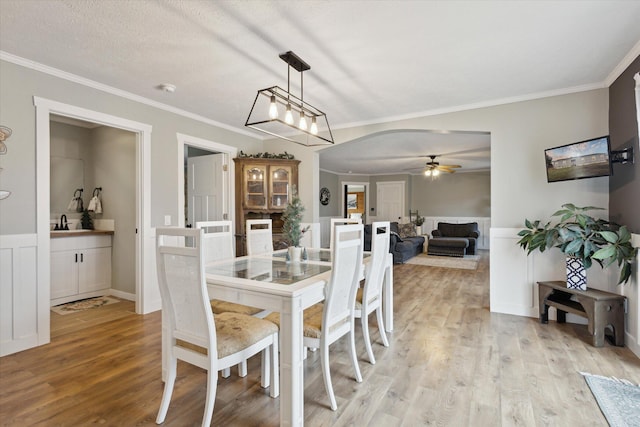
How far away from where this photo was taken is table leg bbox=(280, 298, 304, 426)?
1646 mm

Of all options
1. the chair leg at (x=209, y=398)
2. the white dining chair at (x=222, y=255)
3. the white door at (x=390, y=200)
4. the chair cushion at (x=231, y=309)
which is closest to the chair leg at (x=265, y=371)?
the white dining chair at (x=222, y=255)

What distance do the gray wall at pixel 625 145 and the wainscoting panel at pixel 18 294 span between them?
507 cm

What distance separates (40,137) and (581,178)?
495 centimetres

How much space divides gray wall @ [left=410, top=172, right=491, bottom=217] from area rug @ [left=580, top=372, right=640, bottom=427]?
778cm

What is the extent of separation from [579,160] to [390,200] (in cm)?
737

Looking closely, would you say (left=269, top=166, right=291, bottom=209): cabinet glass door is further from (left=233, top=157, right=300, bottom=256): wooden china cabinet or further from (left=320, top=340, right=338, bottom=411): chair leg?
(left=320, top=340, right=338, bottom=411): chair leg

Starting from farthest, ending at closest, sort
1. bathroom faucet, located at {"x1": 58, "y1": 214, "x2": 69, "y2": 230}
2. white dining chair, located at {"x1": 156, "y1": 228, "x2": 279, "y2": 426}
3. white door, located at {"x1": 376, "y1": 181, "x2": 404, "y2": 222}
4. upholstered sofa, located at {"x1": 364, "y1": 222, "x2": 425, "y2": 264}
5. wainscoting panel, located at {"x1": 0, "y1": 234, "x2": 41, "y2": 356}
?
white door, located at {"x1": 376, "y1": 181, "x2": 404, "y2": 222}, upholstered sofa, located at {"x1": 364, "y1": 222, "x2": 425, "y2": 264}, bathroom faucet, located at {"x1": 58, "y1": 214, "x2": 69, "y2": 230}, wainscoting panel, located at {"x1": 0, "y1": 234, "x2": 41, "y2": 356}, white dining chair, located at {"x1": 156, "y1": 228, "x2": 279, "y2": 426}

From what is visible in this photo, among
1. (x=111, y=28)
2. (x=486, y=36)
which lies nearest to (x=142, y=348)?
(x=111, y=28)

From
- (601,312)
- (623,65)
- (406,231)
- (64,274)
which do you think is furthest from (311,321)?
(406,231)

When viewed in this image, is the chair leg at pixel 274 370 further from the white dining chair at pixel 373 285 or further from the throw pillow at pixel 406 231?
the throw pillow at pixel 406 231

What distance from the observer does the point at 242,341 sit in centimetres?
177

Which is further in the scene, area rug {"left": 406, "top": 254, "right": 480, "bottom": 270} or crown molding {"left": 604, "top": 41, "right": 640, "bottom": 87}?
area rug {"left": 406, "top": 254, "right": 480, "bottom": 270}

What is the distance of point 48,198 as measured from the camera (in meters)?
2.87

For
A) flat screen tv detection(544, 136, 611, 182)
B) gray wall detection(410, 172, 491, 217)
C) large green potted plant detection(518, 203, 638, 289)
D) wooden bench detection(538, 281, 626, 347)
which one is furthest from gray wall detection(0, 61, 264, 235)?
gray wall detection(410, 172, 491, 217)
